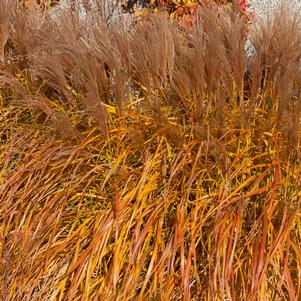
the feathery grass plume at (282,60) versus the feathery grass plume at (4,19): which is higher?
the feathery grass plume at (4,19)

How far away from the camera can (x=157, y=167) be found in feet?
8.87

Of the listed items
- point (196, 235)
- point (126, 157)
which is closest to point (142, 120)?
point (126, 157)

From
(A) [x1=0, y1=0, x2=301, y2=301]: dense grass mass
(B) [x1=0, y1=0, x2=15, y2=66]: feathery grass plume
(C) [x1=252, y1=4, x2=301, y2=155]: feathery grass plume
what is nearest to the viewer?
(A) [x1=0, y1=0, x2=301, y2=301]: dense grass mass

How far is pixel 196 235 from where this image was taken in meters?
2.44

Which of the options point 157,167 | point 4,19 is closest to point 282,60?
point 157,167

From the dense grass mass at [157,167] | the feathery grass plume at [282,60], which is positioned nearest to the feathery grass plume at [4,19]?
the dense grass mass at [157,167]

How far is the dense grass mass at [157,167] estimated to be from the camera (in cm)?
244

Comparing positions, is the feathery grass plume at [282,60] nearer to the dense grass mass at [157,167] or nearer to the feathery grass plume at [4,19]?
the dense grass mass at [157,167]

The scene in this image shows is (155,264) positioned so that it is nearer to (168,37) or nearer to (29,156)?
(29,156)

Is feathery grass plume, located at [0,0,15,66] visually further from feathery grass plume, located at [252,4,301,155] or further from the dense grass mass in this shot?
feathery grass plume, located at [252,4,301,155]

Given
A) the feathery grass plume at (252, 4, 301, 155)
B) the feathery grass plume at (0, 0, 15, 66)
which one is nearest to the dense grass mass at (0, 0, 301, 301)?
the feathery grass plume at (252, 4, 301, 155)

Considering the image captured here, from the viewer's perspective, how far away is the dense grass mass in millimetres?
2436

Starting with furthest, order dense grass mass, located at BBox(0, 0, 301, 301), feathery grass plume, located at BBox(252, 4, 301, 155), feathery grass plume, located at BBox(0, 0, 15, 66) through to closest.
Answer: feathery grass plume, located at BBox(0, 0, 15, 66) → feathery grass plume, located at BBox(252, 4, 301, 155) → dense grass mass, located at BBox(0, 0, 301, 301)

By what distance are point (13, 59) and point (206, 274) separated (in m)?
1.63
